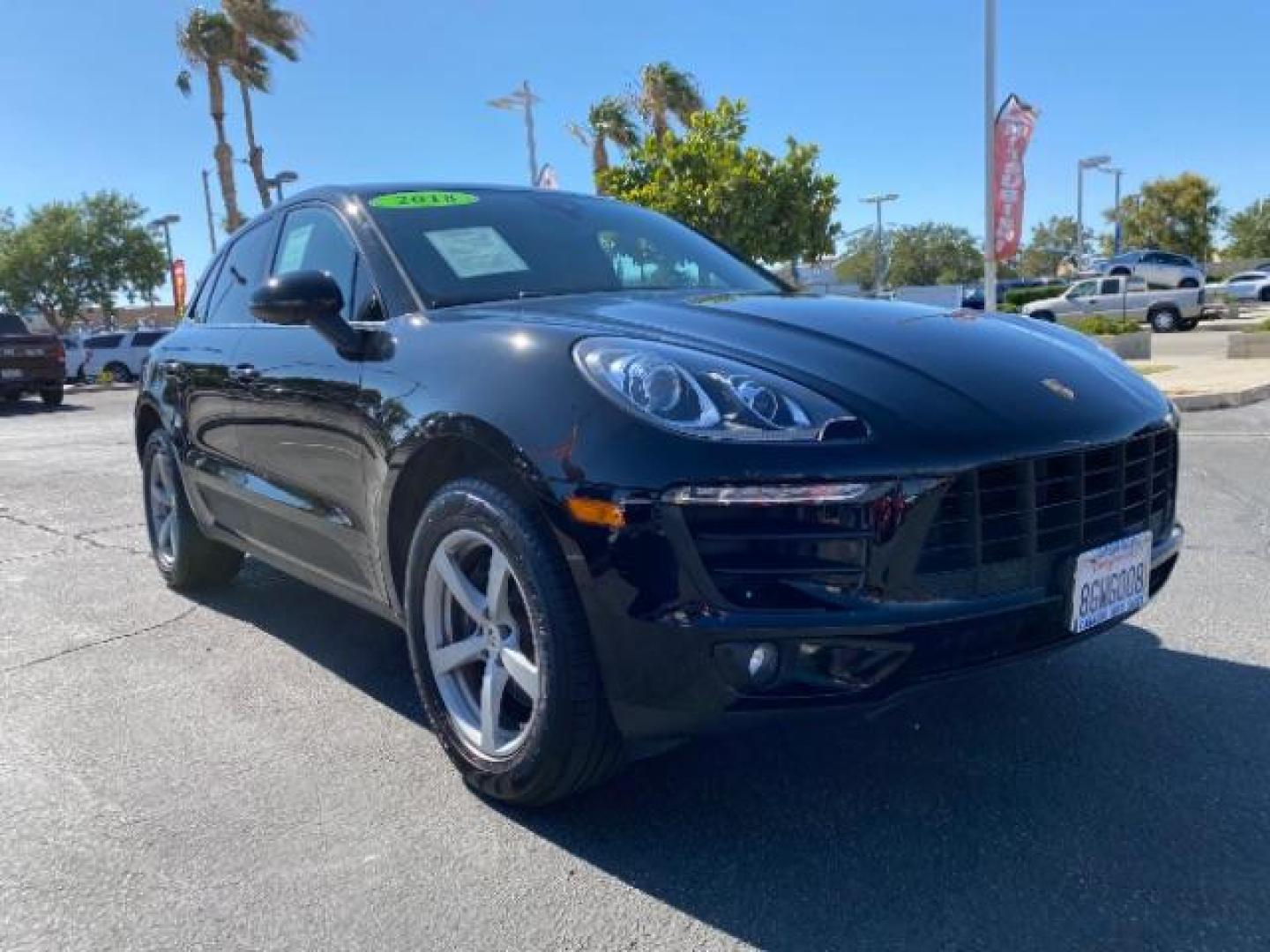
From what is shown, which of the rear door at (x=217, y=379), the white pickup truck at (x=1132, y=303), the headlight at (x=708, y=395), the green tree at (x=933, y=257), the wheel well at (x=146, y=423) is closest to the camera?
the headlight at (x=708, y=395)

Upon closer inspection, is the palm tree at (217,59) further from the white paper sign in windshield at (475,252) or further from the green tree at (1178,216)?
the green tree at (1178,216)

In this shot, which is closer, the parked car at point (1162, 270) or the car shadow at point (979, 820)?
the car shadow at point (979, 820)

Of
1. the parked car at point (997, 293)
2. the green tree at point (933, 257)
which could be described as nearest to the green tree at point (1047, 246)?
the green tree at point (933, 257)

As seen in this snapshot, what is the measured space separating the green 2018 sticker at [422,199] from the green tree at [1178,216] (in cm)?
6404

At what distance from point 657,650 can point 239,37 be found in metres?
33.2

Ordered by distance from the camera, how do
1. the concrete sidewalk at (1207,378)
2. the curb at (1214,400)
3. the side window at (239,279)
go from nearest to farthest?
the side window at (239,279), the curb at (1214,400), the concrete sidewalk at (1207,378)

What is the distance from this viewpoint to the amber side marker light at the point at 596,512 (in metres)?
2.23

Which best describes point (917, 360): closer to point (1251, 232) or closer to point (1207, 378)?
point (1207, 378)

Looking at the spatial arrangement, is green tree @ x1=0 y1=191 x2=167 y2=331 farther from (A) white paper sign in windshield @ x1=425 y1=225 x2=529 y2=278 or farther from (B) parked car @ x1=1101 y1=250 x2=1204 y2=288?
(A) white paper sign in windshield @ x1=425 y1=225 x2=529 y2=278

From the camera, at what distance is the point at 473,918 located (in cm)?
225

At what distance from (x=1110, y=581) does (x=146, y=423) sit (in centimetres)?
439

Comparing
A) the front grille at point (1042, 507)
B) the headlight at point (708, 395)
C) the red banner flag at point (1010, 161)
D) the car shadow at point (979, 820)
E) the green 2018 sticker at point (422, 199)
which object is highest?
the red banner flag at point (1010, 161)

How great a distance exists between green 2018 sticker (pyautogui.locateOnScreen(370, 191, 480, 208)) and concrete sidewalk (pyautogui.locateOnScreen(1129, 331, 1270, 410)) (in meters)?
6.37

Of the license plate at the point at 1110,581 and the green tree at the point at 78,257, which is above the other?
the green tree at the point at 78,257
